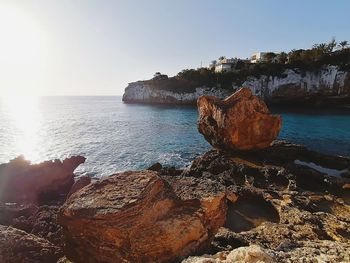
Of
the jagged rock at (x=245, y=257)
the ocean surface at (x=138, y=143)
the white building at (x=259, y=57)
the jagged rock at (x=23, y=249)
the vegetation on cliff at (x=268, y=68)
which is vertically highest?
the white building at (x=259, y=57)

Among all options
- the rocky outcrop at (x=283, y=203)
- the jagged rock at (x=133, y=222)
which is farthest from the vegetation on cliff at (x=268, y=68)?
the jagged rock at (x=133, y=222)

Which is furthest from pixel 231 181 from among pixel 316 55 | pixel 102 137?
pixel 316 55

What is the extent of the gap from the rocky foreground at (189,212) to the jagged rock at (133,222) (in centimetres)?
3

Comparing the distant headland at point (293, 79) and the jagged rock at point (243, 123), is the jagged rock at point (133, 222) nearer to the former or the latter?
the jagged rock at point (243, 123)

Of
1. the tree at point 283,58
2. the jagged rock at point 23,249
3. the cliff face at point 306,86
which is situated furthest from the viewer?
the tree at point 283,58

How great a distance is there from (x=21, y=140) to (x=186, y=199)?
40203 millimetres

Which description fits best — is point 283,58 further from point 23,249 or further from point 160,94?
point 23,249

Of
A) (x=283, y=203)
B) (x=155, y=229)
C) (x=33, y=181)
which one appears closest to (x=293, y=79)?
(x=283, y=203)

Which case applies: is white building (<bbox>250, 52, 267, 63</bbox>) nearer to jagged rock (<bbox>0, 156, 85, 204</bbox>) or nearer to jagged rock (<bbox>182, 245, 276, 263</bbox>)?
jagged rock (<bbox>0, 156, 85, 204</bbox>)

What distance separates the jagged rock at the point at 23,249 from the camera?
7914 millimetres

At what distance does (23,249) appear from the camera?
27.3ft

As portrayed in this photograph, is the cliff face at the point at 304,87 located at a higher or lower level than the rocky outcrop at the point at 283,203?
higher

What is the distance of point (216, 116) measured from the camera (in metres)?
26.0

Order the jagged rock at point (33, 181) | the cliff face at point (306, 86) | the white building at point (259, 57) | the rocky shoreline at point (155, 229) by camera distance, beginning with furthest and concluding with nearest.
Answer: the white building at point (259, 57) → the cliff face at point (306, 86) → the jagged rock at point (33, 181) → the rocky shoreline at point (155, 229)
